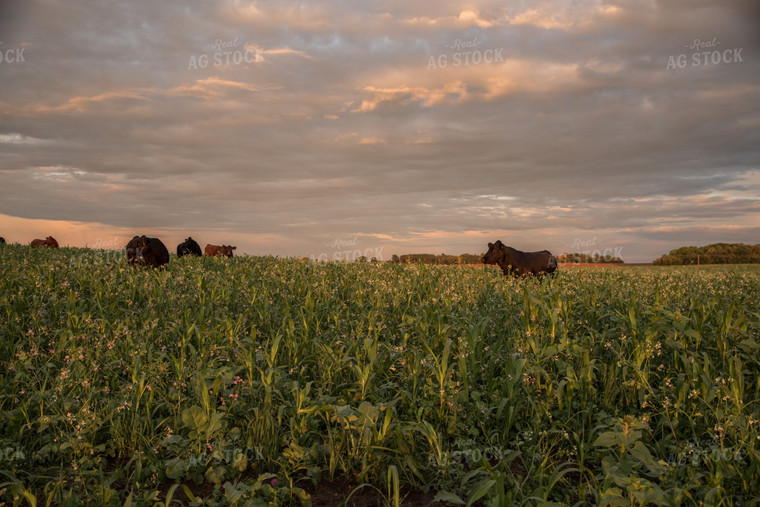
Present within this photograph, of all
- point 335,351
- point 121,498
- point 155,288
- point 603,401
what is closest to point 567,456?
point 603,401

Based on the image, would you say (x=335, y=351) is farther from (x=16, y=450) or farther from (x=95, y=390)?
(x=16, y=450)

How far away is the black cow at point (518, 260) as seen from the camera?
52.7 feet

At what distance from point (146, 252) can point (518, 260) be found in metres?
12.8

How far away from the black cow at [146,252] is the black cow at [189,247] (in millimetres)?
8414

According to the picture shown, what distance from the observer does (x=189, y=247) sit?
24.2 meters

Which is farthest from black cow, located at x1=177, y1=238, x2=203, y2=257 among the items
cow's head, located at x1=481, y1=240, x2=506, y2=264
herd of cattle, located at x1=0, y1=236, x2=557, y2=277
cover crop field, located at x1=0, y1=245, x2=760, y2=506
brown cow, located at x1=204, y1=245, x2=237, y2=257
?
cover crop field, located at x1=0, y1=245, x2=760, y2=506

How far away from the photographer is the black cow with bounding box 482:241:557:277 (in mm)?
16062

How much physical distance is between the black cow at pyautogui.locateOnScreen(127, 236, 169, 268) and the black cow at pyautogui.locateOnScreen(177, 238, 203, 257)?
8.41m

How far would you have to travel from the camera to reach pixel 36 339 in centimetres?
679

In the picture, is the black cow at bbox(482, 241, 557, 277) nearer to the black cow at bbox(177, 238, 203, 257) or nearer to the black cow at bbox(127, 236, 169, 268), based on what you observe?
the black cow at bbox(127, 236, 169, 268)

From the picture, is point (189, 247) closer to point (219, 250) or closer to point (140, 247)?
point (219, 250)

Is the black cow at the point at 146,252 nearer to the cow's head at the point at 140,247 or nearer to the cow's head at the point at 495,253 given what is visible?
the cow's head at the point at 140,247

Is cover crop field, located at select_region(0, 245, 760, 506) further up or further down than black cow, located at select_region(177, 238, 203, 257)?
further down

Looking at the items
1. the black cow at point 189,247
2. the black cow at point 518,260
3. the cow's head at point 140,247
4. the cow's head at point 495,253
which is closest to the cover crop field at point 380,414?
the cow's head at point 140,247
